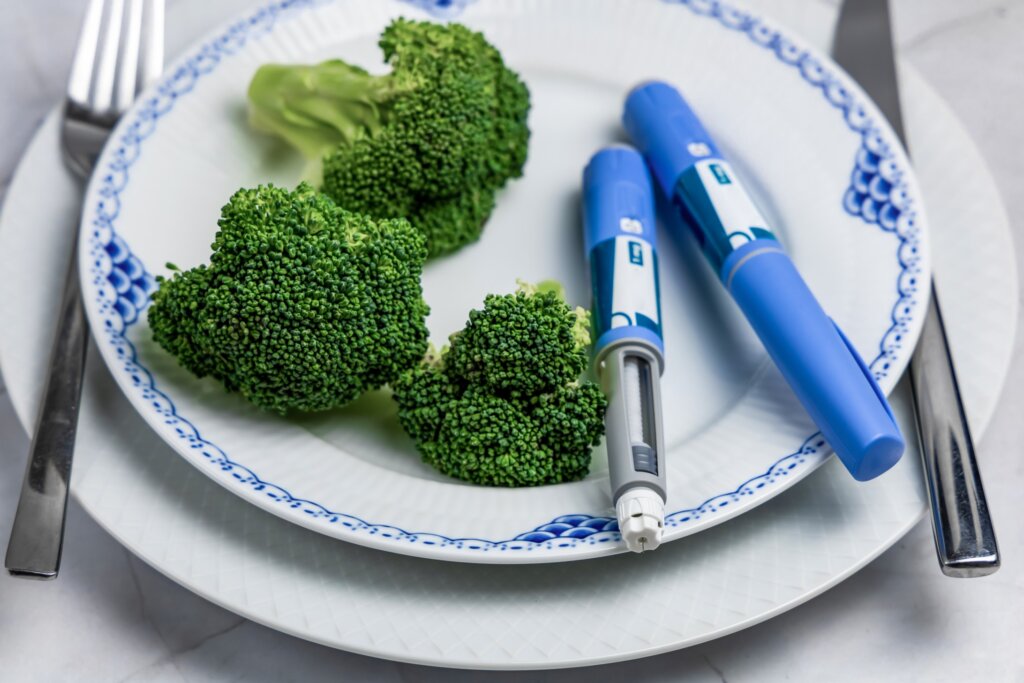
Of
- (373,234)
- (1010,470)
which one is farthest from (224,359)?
(1010,470)

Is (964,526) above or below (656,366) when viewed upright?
below

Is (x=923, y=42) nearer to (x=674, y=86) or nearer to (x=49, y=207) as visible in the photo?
(x=674, y=86)

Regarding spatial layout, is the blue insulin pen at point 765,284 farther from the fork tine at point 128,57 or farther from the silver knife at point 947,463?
the fork tine at point 128,57

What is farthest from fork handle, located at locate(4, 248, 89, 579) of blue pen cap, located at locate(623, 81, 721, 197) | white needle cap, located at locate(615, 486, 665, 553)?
blue pen cap, located at locate(623, 81, 721, 197)

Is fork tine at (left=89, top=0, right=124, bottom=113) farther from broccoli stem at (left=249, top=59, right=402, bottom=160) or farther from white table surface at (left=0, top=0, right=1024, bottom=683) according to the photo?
white table surface at (left=0, top=0, right=1024, bottom=683)

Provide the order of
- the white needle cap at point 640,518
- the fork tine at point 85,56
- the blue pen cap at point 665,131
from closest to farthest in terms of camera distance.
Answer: the white needle cap at point 640,518 < the blue pen cap at point 665,131 < the fork tine at point 85,56

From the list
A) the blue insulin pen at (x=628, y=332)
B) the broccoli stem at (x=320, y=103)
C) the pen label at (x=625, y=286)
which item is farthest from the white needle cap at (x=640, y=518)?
the broccoli stem at (x=320, y=103)
